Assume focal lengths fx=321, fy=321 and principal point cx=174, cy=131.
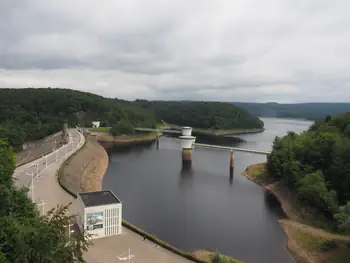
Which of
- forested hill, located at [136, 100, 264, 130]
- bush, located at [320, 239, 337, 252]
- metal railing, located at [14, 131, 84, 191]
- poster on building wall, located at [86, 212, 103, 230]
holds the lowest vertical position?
bush, located at [320, 239, 337, 252]

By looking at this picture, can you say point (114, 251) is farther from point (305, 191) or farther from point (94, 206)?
point (305, 191)

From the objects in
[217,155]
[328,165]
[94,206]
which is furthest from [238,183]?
[94,206]

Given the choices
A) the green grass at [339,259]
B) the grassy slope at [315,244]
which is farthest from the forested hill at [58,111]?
the green grass at [339,259]

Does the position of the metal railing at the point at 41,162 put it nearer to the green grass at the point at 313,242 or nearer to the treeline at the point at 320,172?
the green grass at the point at 313,242

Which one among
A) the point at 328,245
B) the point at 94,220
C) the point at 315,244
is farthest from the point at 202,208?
the point at 94,220

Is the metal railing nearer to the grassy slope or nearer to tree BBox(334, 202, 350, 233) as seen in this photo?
the grassy slope

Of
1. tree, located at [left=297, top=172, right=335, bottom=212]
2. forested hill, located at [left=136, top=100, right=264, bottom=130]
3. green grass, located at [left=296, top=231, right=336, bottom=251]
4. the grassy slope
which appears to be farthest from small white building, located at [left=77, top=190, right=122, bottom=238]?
forested hill, located at [left=136, top=100, right=264, bottom=130]

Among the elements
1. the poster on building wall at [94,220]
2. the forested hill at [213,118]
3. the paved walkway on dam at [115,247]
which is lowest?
the paved walkway on dam at [115,247]
